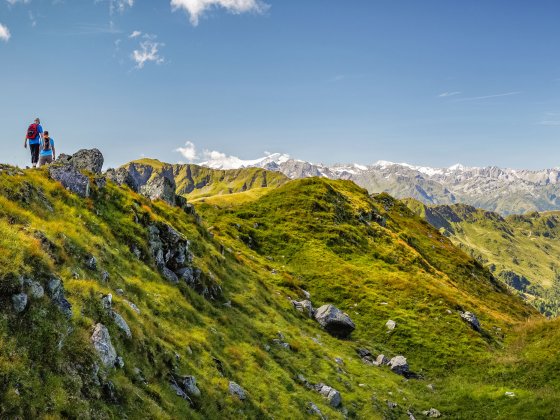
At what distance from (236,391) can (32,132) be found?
26877 mm

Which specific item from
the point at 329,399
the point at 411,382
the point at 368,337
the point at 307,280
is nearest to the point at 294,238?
the point at 307,280

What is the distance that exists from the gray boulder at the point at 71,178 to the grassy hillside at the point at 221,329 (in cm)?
121

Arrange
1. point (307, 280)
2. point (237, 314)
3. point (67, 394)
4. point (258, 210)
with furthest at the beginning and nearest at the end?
point (258, 210), point (307, 280), point (237, 314), point (67, 394)

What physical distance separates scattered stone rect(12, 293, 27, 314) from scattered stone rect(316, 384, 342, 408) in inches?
887

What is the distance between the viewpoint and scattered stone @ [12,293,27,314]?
13.3m

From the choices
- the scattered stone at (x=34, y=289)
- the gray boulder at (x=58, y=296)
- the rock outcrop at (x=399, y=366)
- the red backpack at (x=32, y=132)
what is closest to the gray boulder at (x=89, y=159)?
the red backpack at (x=32, y=132)

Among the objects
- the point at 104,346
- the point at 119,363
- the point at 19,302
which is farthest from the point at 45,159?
the point at 119,363

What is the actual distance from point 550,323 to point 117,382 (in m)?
53.6

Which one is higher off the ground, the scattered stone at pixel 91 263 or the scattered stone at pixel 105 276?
the scattered stone at pixel 91 263

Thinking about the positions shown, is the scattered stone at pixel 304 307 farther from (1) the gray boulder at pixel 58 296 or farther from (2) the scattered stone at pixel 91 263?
(1) the gray boulder at pixel 58 296

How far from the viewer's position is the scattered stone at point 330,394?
94.8 feet

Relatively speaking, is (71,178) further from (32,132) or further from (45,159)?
(32,132)

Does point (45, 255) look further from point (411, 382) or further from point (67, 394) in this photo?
point (411, 382)

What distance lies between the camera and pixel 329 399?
94.5 feet
